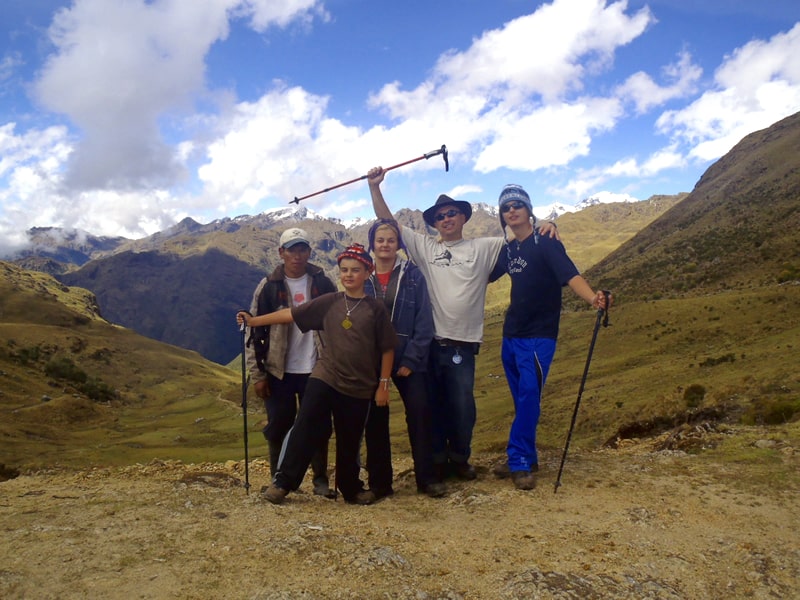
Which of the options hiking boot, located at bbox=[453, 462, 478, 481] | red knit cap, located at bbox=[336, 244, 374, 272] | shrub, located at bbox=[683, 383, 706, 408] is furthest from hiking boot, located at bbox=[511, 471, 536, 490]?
shrub, located at bbox=[683, 383, 706, 408]

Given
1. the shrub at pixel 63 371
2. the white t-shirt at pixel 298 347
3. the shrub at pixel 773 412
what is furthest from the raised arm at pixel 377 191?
the shrub at pixel 63 371

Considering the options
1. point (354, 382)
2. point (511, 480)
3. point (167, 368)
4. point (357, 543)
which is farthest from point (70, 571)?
point (167, 368)

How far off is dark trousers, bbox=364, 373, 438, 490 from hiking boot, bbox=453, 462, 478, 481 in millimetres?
655

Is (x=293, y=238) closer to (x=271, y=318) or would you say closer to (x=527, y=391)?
(x=271, y=318)

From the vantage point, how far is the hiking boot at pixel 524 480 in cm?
715

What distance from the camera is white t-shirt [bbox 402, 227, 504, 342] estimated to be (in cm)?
730

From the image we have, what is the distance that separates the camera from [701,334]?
36.1m

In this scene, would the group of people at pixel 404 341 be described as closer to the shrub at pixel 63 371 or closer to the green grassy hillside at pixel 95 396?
the green grassy hillside at pixel 95 396

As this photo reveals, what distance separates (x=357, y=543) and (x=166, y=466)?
1116 centimetres

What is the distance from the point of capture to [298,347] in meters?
7.78

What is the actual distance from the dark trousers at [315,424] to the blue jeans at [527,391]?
2.19 metres

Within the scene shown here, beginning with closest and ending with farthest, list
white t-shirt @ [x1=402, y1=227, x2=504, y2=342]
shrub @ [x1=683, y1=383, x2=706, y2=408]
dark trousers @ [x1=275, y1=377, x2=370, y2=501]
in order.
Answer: dark trousers @ [x1=275, y1=377, x2=370, y2=501] < white t-shirt @ [x1=402, y1=227, x2=504, y2=342] < shrub @ [x1=683, y1=383, x2=706, y2=408]

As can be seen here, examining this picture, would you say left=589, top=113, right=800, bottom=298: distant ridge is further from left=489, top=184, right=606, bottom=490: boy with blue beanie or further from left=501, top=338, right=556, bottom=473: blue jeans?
left=501, top=338, right=556, bottom=473: blue jeans

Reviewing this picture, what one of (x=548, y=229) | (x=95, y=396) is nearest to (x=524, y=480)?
(x=548, y=229)
